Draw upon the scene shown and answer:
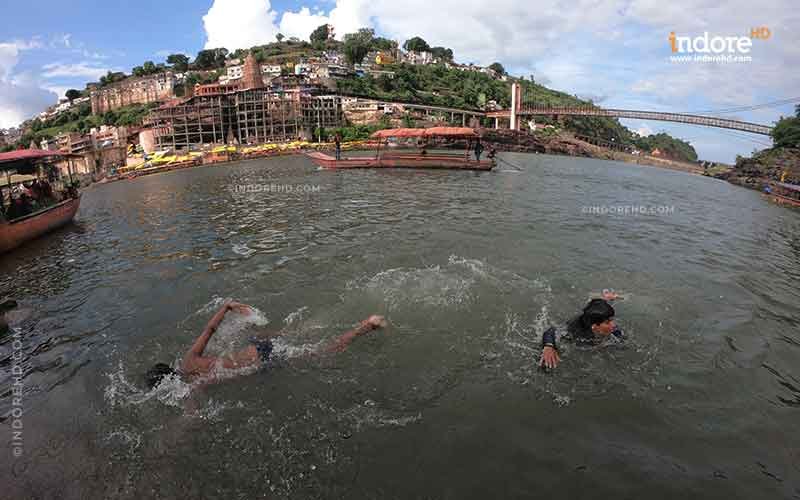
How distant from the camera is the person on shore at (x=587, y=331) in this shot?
20.6 feet

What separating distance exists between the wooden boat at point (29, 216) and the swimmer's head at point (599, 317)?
69.2ft

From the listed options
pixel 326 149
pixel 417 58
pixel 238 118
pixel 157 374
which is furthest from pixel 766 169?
pixel 417 58

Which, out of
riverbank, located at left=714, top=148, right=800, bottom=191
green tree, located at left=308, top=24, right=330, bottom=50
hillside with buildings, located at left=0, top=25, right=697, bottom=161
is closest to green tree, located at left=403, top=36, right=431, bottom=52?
hillside with buildings, located at left=0, top=25, right=697, bottom=161

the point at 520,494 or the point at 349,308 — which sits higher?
the point at 349,308

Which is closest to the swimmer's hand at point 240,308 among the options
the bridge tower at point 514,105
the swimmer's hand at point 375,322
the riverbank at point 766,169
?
the swimmer's hand at point 375,322

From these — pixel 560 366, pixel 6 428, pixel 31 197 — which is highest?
pixel 31 197

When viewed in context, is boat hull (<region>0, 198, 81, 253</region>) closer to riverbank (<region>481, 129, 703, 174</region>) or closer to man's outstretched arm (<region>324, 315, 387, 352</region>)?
man's outstretched arm (<region>324, 315, 387, 352</region>)

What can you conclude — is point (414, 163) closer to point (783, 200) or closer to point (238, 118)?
point (783, 200)

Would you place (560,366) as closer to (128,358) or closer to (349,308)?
(349,308)

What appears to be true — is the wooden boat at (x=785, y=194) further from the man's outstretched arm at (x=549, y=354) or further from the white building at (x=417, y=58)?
the white building at (x=417, y=58)

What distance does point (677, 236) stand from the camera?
15969 millimetres

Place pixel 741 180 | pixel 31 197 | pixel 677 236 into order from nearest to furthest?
pixel 677 236 < pixel 31 197 < pixel 741 180

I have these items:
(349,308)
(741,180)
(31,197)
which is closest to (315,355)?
(349,308)

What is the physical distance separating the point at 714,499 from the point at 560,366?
246cm
